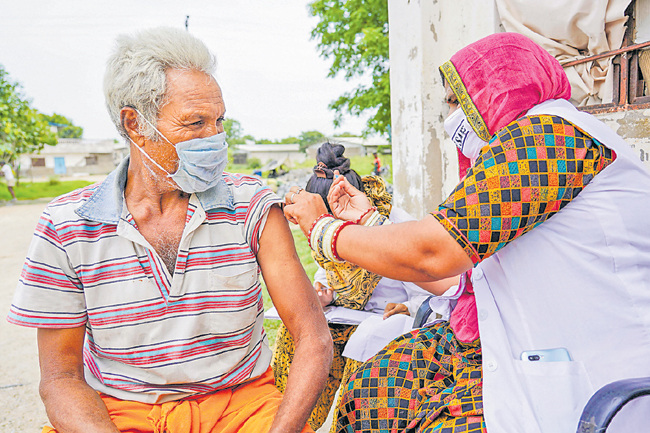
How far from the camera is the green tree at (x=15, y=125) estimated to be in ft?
68.5

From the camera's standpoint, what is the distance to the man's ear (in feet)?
6.16

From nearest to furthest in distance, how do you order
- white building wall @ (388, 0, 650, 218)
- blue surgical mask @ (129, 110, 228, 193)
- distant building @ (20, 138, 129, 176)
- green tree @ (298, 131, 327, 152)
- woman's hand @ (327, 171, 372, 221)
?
blue surgical mask @ (129, 110, 228, 193) → woman's hand @ (327, 171, 372, 221) → white building wall @ (388, 0, 650, 218) → green tree @ (298, 131, 327, 152) → distant building @ (20, 138, 129, 176)

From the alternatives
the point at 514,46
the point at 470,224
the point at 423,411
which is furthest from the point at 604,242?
the point at 423,411

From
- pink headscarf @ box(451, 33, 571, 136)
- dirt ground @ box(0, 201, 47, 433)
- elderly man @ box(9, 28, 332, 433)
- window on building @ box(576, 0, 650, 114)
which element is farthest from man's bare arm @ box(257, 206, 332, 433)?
dirt ground @ box(0, 201, 47, 433)

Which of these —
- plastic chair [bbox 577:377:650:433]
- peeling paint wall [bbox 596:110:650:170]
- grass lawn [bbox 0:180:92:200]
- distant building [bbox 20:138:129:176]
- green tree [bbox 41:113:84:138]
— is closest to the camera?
plastic chair [bbox 577:377:650:433]

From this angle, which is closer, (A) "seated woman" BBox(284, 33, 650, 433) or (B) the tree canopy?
(A) "seated woman" BBox(284, 33, 650, 433)

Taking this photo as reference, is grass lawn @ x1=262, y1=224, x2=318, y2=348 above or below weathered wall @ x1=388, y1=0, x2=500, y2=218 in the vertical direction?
below

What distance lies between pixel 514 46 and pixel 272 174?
1124 inches

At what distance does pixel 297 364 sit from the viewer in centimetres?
181

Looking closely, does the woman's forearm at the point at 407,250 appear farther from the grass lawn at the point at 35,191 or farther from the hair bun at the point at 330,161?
the grass lawn at the point at 35,191

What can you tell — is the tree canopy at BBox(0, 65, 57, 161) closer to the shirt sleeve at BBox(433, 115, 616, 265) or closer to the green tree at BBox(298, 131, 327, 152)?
the green tree at BBox(298, 131, 327, 152)

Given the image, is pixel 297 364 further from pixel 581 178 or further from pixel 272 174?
pixel 272 174

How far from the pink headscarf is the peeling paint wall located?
4.73 feet

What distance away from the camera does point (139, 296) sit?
1.76m
